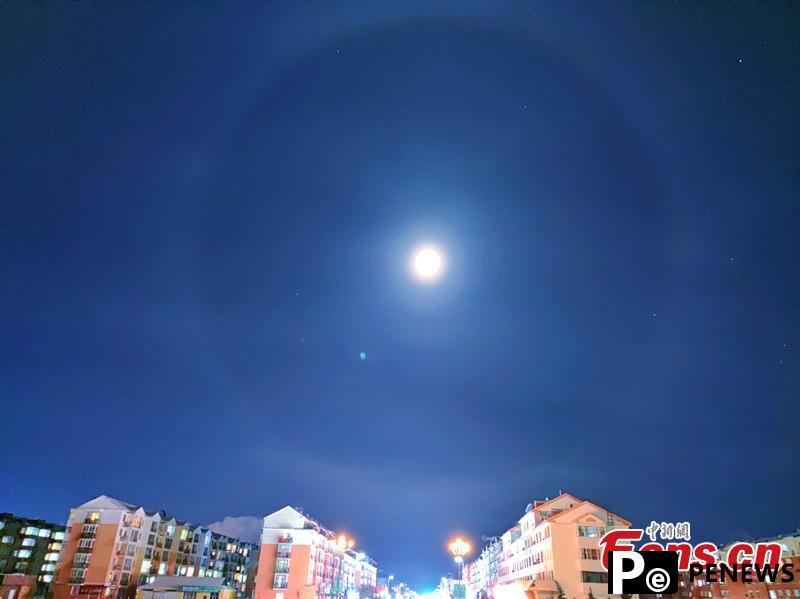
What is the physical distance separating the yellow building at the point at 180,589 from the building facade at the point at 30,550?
27874mm

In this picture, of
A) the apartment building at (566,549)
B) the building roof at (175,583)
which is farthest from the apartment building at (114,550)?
the apartment building at (566,549)

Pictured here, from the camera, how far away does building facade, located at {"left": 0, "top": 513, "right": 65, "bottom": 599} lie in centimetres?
10169

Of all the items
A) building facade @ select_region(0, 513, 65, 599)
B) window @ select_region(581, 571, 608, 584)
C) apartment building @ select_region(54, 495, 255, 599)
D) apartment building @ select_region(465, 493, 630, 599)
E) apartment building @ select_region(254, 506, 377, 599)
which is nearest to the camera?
window @ select_region(581, 571, 608, 584)

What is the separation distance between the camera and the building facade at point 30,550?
102m

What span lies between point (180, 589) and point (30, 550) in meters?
44.3

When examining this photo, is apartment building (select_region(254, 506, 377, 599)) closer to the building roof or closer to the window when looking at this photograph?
the building roof

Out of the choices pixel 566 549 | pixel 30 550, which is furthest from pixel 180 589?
pixel 566 549

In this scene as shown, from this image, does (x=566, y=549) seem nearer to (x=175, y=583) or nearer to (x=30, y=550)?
(x=175, y=583)

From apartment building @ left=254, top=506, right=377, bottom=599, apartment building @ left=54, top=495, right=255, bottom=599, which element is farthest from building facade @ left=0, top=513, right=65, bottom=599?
apartment building @ left=254, top=506, right=377, bottom=599

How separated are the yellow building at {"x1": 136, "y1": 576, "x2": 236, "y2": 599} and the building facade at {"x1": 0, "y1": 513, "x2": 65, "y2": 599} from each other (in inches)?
1097

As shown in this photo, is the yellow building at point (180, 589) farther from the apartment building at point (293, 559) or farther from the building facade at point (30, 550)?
the building facade at point (30, 550)

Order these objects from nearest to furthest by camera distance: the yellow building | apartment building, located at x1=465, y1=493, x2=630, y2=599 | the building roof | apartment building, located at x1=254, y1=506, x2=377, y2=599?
1. apartment building, located at x1=465, y1=493, x2=630, y2=599
2. the yellow building
3. the building roof
4. apartment building, located at x1=254, y1=506, x2=377, y2=599

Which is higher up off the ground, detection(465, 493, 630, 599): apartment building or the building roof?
detection(465, 493, 630, 599): apartment building

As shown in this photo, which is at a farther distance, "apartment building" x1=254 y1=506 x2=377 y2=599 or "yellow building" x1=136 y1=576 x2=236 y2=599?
"apartment building" x1=254 y1=506 x2=377 y2=599
